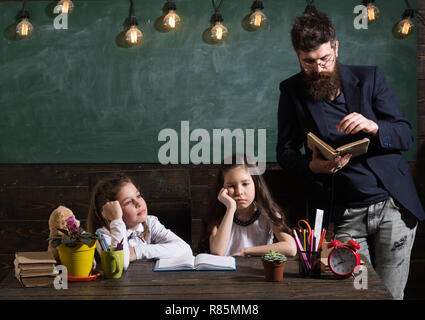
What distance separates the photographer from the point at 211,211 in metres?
2.64

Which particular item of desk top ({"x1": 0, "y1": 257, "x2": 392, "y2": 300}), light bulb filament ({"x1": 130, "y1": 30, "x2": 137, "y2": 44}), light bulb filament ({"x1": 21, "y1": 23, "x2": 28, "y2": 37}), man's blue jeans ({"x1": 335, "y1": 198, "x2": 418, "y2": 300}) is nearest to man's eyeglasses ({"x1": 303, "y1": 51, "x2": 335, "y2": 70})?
man's blue jeans ({"x1": 335, "y1": 198, "x2": 418, "y2": 300})

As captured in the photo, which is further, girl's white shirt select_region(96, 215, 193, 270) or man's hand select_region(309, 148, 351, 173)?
man's hand select_region(309, 148, 351, 173)

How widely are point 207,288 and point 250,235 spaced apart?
0.72 meters

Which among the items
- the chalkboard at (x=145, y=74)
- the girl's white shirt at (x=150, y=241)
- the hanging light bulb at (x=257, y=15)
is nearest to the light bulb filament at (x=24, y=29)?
the chalkboard at (x=145, y=74)

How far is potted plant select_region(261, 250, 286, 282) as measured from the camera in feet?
6.43

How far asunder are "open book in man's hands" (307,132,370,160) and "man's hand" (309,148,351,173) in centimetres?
4

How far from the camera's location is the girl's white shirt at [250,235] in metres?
2.59

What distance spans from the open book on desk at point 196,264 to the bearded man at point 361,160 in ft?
2.44

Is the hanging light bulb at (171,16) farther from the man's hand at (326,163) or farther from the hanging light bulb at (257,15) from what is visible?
the man's hand at (326,163)

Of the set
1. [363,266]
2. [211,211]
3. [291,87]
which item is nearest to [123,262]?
[211,211]

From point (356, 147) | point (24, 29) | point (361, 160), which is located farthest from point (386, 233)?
point (24, 29)

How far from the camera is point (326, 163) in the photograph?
8.46ft

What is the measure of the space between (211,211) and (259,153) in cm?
109

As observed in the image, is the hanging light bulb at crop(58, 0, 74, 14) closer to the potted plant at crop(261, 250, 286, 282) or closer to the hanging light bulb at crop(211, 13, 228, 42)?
the hanging light bulb at crop(211, 13, 228, 42)
